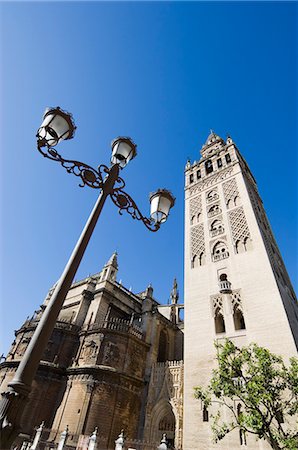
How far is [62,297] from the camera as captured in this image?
11.2 feet

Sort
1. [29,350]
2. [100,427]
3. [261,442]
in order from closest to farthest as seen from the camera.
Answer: [29,350]
[261,442]
[100,427]

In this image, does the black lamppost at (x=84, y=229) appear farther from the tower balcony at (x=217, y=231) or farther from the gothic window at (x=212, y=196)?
the gothic window at (x=212, y=196)

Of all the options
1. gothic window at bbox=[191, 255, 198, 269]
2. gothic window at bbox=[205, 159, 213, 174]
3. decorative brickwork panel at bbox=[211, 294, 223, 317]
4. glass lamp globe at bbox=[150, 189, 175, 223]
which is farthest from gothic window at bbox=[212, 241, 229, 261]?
glass lamp globe at bbox=[150, 189, 175, 223]

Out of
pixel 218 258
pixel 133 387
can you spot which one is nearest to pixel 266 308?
pixel 218 258

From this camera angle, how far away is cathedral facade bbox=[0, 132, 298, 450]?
13297mm

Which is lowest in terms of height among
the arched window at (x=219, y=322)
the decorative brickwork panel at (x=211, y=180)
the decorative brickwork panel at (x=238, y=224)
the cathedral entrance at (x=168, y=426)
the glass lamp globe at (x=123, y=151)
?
the cathedral entrance at (x=168, y=426)

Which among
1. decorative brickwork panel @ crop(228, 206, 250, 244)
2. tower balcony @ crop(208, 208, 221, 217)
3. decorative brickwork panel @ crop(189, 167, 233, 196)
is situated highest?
decorative brickwork panel @ crop(189, 167, 233, 196)

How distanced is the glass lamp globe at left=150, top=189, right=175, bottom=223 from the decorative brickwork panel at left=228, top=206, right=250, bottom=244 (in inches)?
490

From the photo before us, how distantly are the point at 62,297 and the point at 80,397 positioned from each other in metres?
16.6

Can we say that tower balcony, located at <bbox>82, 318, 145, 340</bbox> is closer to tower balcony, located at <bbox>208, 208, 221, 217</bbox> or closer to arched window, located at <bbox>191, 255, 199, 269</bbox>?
arched window, located at <bbox>191, 255, 199, 269</bbox>

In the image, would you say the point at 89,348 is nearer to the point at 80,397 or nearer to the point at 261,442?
the point at 80,397

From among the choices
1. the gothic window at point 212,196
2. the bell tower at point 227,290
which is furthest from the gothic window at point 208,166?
the gothic window at point 212,196

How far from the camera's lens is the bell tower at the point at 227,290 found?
1240cm

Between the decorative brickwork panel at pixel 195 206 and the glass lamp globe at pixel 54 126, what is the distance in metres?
18.7
